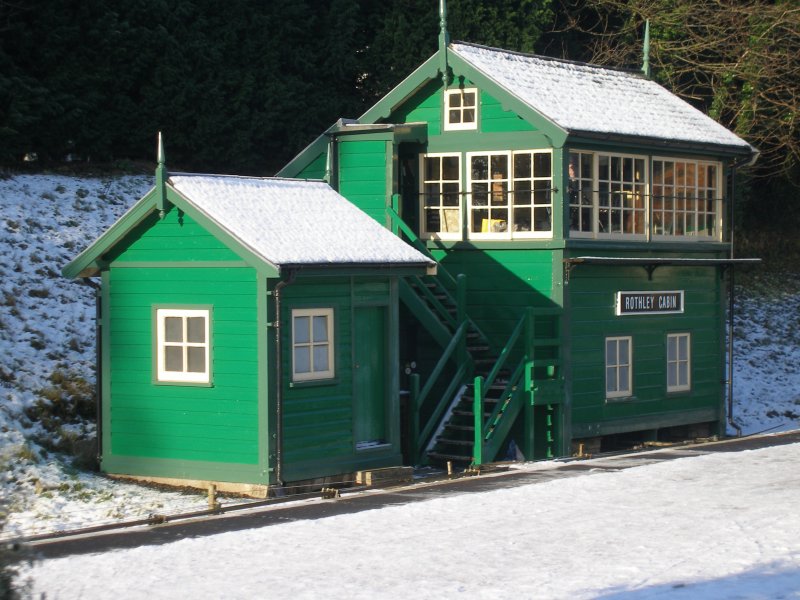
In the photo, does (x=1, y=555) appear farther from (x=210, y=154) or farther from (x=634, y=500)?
(x=210, y=154)

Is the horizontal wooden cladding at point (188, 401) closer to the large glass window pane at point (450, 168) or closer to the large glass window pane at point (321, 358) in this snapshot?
the large glass window pane at point (321, 358)

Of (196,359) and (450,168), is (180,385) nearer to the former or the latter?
(196,359)

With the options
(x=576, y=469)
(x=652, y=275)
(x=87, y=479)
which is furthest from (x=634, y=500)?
(x=652, y=275)

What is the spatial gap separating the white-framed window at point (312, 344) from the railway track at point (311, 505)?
1608 millimetres

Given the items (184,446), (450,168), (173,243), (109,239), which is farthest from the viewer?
(450,168)

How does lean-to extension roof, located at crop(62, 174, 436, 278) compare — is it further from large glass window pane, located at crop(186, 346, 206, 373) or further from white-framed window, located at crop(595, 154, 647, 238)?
white-framed window, located at crop(595, 154, 647, 238)

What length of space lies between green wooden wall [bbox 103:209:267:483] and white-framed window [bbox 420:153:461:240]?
604 centimetres

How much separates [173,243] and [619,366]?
26.8ft

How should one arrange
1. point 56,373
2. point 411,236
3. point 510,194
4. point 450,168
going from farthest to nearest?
1. point 450,168
2. point 510,194
3. point 411,236
4. point 56,373

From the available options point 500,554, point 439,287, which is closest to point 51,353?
point 439,287

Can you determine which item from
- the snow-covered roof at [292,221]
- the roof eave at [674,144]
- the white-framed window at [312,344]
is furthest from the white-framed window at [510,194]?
the white-framed window at [312,344]

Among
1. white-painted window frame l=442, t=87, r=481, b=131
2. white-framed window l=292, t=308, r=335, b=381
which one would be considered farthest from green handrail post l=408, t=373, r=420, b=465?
white-painted window frame l=442, t=87, r=481, b=131

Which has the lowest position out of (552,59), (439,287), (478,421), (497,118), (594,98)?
(478,421)

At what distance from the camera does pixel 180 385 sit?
55.8 feet
